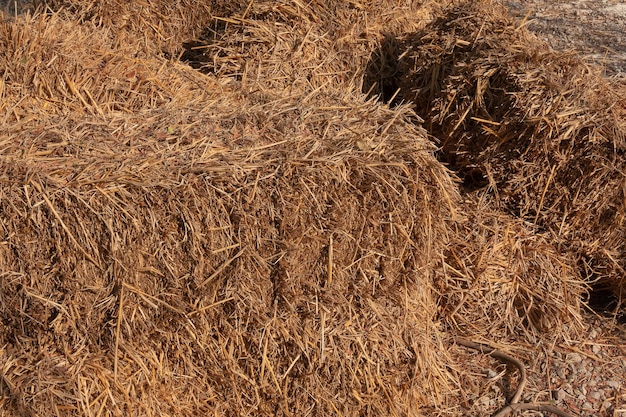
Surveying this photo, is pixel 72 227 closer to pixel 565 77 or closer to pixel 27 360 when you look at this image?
pixel 27 360

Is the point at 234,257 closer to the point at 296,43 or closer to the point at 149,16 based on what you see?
the point at 296,43

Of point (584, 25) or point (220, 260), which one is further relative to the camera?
point (584, 25)

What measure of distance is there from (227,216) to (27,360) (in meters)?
0.95

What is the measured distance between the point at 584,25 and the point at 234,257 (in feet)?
16.9

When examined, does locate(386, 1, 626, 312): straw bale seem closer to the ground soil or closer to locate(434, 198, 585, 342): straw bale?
locate(434, 198, 585, 342): straw bale

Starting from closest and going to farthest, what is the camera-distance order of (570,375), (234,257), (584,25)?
1. (234,257)
2. (570,375)
3. (584,25)

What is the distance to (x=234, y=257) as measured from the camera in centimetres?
312

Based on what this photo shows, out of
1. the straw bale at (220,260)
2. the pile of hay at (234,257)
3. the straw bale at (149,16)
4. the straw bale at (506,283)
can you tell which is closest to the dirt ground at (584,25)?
the straw bale at (506,283)

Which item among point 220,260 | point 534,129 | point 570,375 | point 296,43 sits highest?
point 534,129

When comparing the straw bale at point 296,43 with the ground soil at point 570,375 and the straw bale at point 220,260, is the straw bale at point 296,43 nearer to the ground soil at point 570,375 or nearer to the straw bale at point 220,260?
the straw bale at point 220,260

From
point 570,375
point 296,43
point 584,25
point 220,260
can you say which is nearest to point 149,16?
point 296,43

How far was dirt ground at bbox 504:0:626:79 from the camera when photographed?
6.40 meters

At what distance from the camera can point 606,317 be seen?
14.0 feet

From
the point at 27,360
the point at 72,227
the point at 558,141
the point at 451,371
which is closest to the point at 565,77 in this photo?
the point at 558,141
